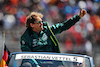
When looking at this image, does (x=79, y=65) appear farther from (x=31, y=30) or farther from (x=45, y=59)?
(x=31, y=30)

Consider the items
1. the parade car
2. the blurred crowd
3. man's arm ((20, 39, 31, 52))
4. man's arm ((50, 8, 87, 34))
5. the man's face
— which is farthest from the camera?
the blurred crowd

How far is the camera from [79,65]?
10.3 feet

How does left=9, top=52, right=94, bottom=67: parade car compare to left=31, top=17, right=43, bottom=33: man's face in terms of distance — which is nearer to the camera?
left=9, top=52, right=94, bottom=67: parade car

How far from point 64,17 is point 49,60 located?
1099 centimetres

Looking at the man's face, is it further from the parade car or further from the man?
the parade car

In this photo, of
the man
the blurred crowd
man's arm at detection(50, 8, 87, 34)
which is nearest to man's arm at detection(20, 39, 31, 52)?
the man

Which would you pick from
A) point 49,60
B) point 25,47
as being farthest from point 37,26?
point 49,60

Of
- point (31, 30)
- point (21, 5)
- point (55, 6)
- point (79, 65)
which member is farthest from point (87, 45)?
point (79, 65)

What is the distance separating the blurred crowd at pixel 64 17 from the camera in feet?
41.0

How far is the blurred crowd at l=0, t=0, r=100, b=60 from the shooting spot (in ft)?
41.0

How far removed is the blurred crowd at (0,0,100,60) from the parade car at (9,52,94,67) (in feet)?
28.9

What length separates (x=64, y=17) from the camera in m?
14.1

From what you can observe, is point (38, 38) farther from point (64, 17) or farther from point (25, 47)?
point (64, 17)

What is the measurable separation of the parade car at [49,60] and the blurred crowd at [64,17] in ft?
28.9
